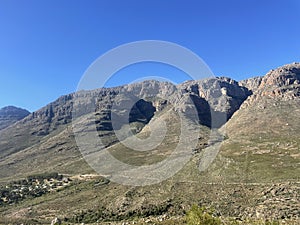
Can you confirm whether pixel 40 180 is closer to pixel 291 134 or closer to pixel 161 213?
pixel 161 213

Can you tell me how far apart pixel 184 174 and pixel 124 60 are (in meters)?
77.9

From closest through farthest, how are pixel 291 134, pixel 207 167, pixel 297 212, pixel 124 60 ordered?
pixel 124 60 < pixel 297 212 < pixel 207 167 < pixel 291 134

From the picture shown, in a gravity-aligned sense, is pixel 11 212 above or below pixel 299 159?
below

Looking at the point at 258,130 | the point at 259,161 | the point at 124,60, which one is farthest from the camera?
the point at 258,130

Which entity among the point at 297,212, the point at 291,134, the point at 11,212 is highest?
the point at 291,134

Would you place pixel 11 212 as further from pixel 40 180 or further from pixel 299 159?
pixel 299 159

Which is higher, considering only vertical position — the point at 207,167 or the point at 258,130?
the point at 258,130

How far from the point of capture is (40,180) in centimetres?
15662

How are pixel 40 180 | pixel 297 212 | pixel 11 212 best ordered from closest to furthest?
pixel 297 212
pixel 11 212
pixel 40 180

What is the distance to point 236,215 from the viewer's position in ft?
208

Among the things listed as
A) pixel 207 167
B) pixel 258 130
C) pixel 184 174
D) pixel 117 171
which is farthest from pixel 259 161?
pixel 258 130

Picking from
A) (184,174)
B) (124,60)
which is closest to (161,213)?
(184,174)

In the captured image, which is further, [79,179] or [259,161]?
[79,179]

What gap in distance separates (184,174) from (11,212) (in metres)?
52.1
